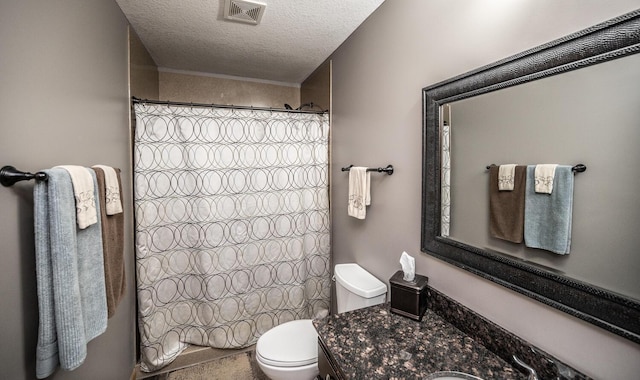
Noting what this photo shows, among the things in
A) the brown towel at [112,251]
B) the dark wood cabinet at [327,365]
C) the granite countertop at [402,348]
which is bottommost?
the dark wood cabinet at [327,365]

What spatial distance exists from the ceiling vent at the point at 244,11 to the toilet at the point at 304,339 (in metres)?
1.75

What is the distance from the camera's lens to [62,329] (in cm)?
91

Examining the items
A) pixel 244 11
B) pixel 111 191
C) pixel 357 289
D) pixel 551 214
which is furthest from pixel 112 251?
pixel 551 214

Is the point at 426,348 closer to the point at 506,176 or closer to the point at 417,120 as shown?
the point at 506,176

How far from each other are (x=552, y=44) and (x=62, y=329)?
1794 millimetres

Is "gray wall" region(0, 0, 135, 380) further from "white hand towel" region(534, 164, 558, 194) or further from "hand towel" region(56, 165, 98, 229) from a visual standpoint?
"white hand towel" region(534, 164, 558, 194)

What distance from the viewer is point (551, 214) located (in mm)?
863

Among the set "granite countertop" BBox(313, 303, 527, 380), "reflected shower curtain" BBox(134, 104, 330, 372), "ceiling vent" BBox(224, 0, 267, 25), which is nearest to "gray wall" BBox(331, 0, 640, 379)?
"granite countertop" BBox(313, 303, 527, 380)

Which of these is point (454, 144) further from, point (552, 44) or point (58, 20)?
point (58, 20)

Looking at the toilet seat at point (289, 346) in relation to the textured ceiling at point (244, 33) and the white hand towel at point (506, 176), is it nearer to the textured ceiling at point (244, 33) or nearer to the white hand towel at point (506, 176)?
the white hand towel at point (506, 176)

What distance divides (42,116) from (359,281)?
1.69 m

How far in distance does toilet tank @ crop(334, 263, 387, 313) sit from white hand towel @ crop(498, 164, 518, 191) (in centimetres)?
90

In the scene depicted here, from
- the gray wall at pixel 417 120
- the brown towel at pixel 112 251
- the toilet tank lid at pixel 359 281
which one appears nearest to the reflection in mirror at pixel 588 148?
the gray wall at pixel 417 120

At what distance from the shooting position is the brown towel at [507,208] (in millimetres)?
958
